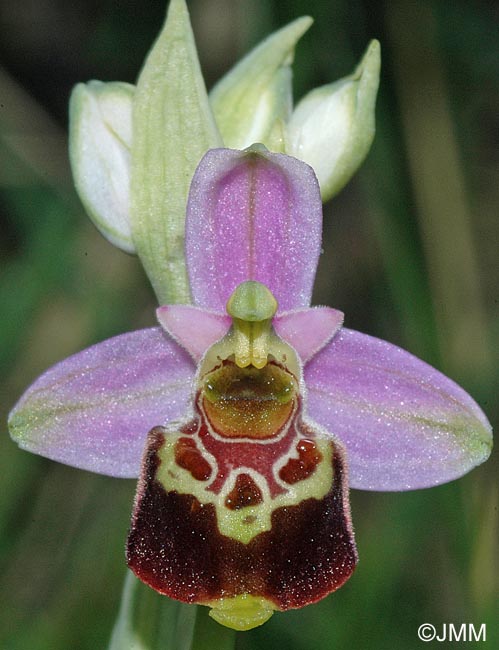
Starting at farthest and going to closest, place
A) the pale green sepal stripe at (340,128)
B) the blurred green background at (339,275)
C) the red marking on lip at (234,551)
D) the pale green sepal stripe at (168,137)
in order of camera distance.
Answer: the blurred green background at (339,275) → the pale green sepal stripe at (340,128) → the pale green sepal stripe at (168,137) → the red marking on lip at (234,551)

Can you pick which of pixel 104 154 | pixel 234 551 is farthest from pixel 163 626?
pixel 104 154

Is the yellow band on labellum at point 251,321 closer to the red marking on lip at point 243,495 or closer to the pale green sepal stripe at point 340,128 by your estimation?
the red marking on lip at point 243,495

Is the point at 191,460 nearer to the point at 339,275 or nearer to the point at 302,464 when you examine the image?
the point at 302,464

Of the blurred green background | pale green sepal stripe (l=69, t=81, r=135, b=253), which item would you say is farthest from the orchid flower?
the blurred green background

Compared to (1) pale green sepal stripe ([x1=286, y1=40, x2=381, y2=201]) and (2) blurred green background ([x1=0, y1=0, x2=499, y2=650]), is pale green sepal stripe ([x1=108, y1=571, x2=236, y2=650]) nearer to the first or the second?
(2) blurred green background ([x1=0, y1=0, x2=499, y2=650])

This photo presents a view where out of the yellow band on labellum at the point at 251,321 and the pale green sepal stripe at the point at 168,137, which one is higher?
the pale green sepal stripe at the point at 168,137

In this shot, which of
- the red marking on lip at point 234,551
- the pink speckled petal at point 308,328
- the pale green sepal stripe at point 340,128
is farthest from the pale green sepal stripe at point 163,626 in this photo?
the pale green sepal stripe at point 340,128

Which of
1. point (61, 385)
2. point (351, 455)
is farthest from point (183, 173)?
point (351, 455)

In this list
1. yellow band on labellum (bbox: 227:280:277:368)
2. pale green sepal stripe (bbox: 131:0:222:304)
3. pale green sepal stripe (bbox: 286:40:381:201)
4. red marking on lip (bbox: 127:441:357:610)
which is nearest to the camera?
red marking on lip (bbox: 127:441:357:610)
